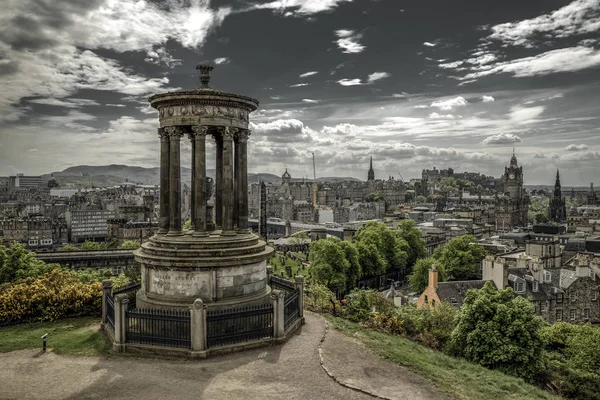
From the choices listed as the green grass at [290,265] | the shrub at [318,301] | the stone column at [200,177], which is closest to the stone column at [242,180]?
the stone column at [200,177]

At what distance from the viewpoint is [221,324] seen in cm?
1656

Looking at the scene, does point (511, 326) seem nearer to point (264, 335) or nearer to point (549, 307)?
point (264, 335)

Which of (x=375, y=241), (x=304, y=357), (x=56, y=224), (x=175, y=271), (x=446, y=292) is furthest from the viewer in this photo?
(x=56, y=224)

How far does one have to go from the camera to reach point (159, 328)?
1641 cm

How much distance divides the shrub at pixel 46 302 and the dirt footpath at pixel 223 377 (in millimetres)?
4326

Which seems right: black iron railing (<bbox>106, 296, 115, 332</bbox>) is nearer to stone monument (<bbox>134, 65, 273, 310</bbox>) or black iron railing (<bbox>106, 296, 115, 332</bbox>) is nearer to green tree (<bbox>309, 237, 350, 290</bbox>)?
stone monument (<bbox>134, 65, 273, 310</bbox>)

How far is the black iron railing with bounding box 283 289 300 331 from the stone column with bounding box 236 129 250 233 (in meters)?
3.67

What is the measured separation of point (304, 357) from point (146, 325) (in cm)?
550

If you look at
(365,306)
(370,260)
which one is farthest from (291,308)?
(370,260)

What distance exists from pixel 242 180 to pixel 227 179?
A: 1.51 meters

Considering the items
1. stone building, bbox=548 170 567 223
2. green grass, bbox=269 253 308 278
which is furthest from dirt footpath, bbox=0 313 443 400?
stone building, bbox=548 170 567 223

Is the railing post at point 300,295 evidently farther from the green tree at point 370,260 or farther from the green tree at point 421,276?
the green tree at point 370,260

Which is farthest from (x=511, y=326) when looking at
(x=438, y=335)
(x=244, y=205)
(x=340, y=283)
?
(x=340, y=283)

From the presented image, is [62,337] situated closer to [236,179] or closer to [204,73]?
[236,179]
